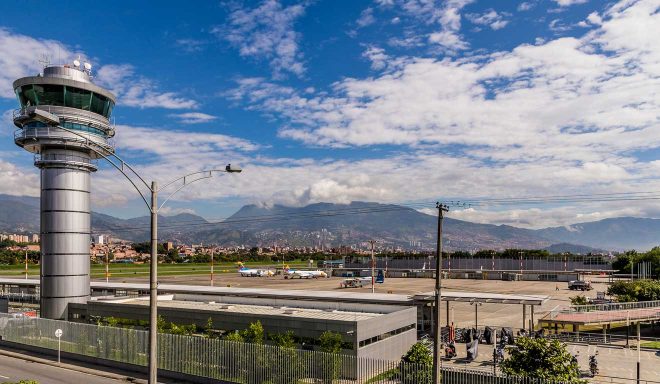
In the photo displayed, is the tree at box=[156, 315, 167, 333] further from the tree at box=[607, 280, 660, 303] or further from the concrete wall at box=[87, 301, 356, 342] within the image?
the tree at box=[607, 280, 660, 303]

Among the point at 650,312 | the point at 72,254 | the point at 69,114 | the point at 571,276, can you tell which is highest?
the point at 69,114

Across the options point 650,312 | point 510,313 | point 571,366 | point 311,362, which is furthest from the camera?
point 510,313

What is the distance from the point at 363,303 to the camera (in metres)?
45.8

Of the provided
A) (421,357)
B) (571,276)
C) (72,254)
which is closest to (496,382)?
(421,357)

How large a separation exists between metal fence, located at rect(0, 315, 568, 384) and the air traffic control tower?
803cm

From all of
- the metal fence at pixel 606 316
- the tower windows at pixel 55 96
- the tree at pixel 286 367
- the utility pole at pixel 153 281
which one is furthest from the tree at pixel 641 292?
the tower windows at pixel 55 96

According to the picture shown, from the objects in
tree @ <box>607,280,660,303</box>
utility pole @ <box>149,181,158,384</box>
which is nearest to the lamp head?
utility pole @ <box>149,181,158,384</box>

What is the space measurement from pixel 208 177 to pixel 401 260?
513ft

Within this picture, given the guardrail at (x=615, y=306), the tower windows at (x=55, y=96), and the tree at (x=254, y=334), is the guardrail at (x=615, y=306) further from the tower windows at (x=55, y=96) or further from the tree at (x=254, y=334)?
the tower windows at (x=55, y=96)

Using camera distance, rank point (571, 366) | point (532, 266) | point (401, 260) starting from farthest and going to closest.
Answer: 1. point (401, 260)
2. point (532, 266)
3. point (571, 366)

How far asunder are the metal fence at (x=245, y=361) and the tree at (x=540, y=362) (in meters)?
2.20

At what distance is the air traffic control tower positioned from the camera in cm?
4478

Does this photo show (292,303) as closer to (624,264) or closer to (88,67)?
(88,67)

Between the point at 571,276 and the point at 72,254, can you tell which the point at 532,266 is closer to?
the point at 571,276
